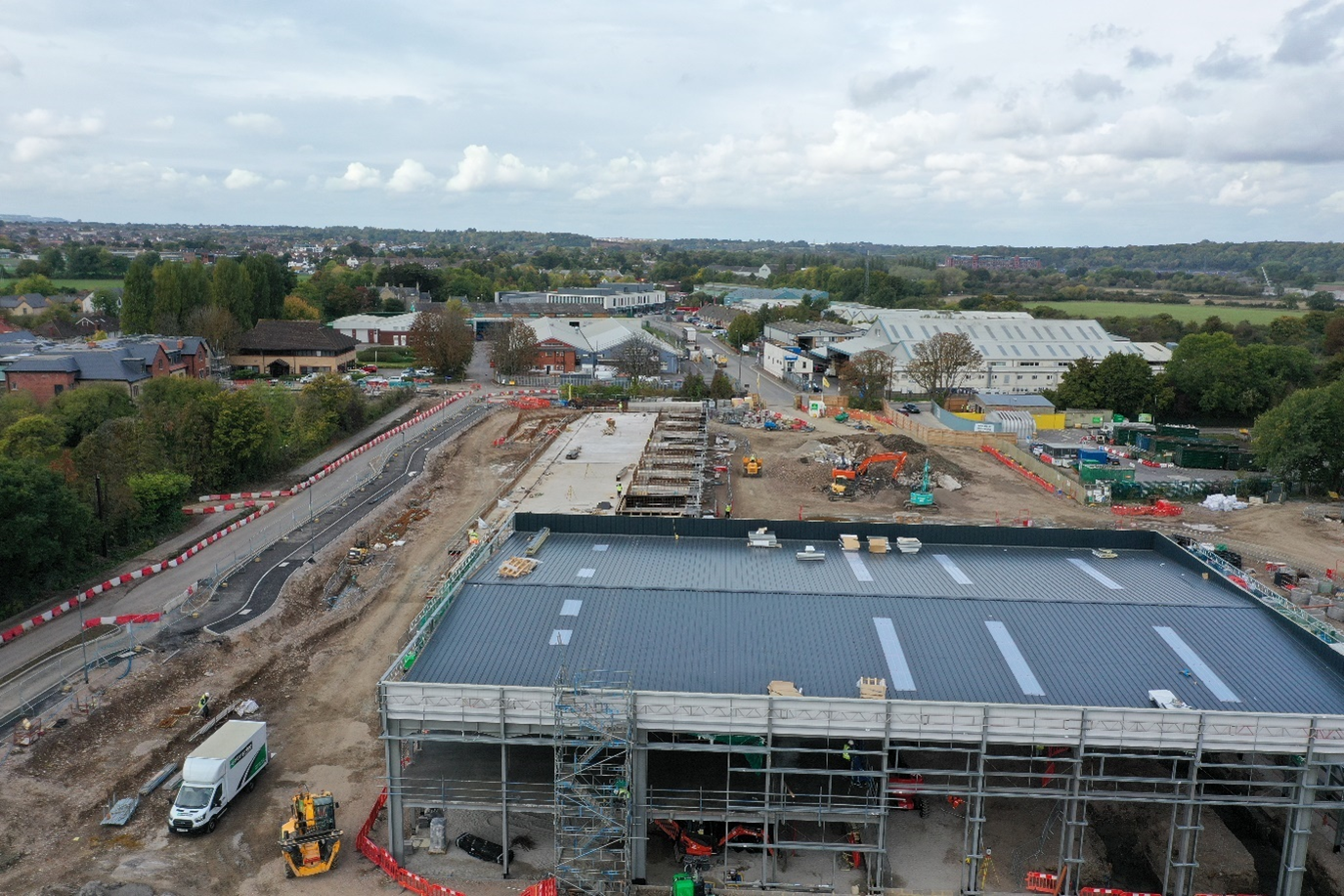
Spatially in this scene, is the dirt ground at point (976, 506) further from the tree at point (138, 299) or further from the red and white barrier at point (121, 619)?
the tree at point (138, 299)

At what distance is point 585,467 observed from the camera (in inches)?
2044

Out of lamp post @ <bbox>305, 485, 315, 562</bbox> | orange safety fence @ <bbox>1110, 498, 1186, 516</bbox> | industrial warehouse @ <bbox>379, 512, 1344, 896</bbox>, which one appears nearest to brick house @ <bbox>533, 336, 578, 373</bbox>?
lamp post @ <bbox>305, 485, 315, 562</bbox>

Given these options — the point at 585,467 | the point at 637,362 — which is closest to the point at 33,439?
the point at 585,467

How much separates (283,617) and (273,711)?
22.8ft

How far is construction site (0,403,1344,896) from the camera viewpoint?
19297 mm

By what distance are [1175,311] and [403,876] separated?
182233 mm

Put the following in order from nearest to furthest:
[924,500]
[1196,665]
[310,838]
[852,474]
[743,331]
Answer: [310,838]
[1196,665]
[924,500]
[852,474]
[743,331]

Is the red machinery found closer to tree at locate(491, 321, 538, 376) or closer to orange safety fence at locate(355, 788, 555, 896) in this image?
orange safety fence at locate(355, 788, 555, 896)

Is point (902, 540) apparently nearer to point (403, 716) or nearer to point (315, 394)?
point (403, 716)

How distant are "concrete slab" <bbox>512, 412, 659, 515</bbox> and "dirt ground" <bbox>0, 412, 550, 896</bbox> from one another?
313 inches

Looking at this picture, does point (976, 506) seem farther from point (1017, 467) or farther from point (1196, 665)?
point (1196, 665)

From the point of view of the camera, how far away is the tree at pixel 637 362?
9031 centimetres

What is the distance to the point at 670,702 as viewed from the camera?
761 inches

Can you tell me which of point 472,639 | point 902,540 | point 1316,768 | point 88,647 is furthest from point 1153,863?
point 88,647
